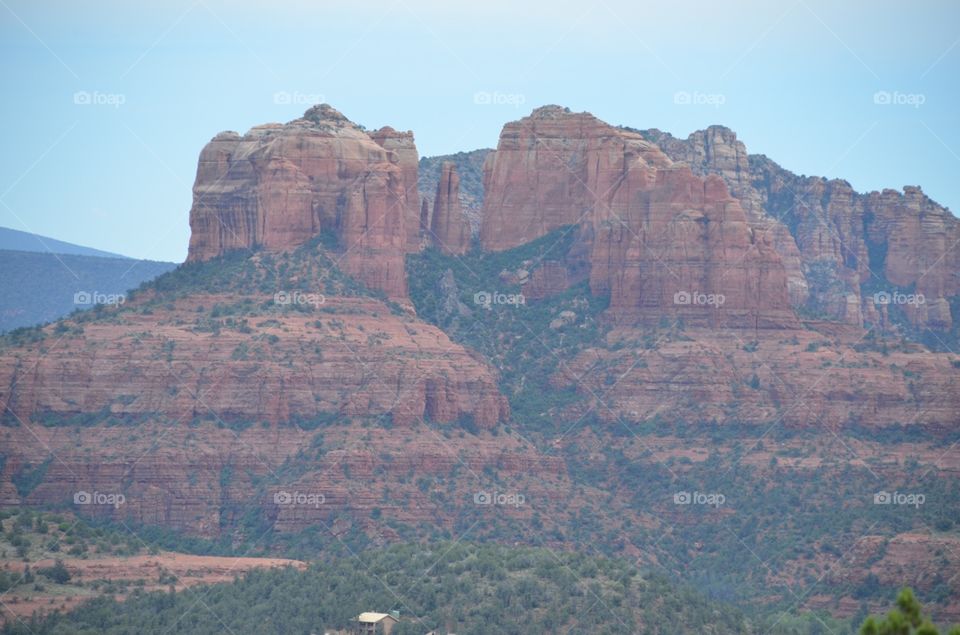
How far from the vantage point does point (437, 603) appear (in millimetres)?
120688

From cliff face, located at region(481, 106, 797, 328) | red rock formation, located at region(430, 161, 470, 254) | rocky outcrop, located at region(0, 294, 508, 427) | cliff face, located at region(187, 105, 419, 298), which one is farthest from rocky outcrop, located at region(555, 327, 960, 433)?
red rock formation, located at region(430, 161, 470, 254)

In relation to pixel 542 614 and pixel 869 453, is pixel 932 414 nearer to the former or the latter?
pixel 869 453

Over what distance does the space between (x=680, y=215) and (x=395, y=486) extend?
97.0 feet

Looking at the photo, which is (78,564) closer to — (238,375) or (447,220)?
(238,375)

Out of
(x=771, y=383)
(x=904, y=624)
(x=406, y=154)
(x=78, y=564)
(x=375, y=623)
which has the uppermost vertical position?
(x=406, y=154)

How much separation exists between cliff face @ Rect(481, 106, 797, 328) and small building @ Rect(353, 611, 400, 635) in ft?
167

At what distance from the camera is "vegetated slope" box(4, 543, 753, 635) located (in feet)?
390

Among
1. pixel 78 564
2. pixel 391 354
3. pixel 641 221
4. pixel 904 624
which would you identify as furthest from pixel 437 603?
pixel 904 624

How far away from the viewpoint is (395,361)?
5896 inches

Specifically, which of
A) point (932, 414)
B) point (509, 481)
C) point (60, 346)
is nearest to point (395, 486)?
point (509, 481)

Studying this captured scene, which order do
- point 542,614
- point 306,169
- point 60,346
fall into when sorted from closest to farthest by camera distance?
point 542,614
point 60,346
point 306,169

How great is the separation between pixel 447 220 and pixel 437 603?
2377 inches

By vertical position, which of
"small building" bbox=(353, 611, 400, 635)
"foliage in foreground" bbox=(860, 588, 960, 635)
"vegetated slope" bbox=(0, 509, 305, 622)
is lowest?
"small building" bbox=(353, 611, 400, 635)

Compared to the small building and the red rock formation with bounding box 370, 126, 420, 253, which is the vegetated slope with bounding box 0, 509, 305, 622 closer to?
the small building
